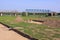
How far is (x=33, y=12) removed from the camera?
8988cm

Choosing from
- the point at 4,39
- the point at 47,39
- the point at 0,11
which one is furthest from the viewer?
the point at 0,11

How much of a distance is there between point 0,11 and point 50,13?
20.9 metres

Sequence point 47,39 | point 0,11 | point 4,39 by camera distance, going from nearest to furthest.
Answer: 1. point 47,39
2. point 4,39
3. point 0,11

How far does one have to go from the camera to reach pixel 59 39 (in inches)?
452

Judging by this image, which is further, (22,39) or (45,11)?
(45,11)

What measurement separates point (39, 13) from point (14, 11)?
11074 millimetres

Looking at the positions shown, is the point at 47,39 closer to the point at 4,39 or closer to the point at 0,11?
the point at 4,39

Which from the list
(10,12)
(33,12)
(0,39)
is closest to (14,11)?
(10,12)

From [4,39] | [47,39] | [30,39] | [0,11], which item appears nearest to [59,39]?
[47,39]

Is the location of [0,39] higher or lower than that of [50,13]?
higher

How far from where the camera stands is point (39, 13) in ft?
297

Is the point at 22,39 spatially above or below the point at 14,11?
above

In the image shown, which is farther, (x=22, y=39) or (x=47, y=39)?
(x=22, y=39)

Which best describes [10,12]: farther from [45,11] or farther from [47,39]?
[47,39]
